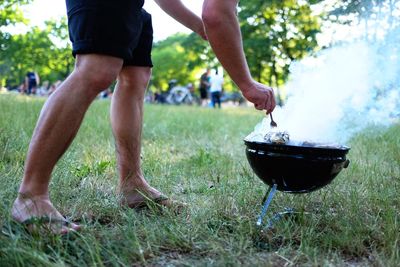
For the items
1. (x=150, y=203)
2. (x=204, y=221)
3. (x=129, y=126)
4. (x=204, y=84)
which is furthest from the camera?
(x=204, y=84)

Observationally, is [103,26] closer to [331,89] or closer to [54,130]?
[54,130]

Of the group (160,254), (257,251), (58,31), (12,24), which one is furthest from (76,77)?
(58,31)

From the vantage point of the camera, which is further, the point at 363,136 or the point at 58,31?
the point at 58,31

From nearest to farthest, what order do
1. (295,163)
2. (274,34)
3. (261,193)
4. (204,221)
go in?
(295,163), (204,221), (261,193), (274,34)

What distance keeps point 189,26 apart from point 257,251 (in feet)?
4.41

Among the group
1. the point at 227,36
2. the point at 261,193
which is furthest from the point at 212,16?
the point at 261,193

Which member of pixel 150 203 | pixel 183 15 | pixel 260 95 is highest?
pixel 183 15

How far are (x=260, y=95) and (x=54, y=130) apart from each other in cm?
90

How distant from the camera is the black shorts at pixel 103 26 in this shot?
1847 millimetres

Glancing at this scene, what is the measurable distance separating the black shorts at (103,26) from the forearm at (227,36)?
35cm

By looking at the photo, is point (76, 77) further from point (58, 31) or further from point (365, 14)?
point (58, 31)

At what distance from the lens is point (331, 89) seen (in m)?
2.41

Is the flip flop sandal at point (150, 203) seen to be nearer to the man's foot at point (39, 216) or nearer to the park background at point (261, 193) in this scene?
the park background at point (261, 193)

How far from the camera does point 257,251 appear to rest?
180cm
